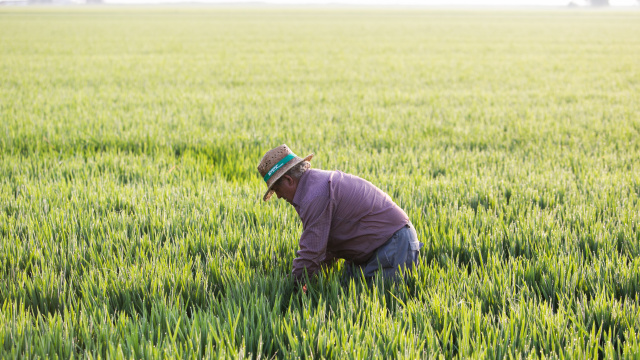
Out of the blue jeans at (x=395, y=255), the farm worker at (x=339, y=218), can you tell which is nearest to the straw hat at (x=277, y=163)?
the farm worker at (x=339, y=218)

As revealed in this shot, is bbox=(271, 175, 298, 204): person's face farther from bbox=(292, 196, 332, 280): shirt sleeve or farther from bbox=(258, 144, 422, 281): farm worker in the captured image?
bbox=(292, 196, 332, 280): shirt sleeve

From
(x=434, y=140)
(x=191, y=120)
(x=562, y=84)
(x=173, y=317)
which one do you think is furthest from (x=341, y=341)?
(x=562, y=84)

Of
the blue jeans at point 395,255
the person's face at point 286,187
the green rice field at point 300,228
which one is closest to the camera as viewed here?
the green rice field at point 300,228

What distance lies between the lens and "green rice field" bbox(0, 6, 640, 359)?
6.75ft

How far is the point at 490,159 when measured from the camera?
5.39m

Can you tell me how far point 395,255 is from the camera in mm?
2662

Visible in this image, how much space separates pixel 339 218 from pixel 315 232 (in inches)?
8.0

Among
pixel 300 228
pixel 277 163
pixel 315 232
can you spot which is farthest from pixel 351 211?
pixel 300 228

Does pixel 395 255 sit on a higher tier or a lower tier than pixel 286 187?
lower

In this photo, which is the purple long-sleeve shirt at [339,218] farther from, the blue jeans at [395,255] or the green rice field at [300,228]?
the green rice field at [300,228]

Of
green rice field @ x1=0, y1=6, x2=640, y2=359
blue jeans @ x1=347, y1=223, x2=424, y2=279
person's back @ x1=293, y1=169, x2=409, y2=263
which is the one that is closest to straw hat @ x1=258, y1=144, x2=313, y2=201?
person's back @ x1=293, y1=169, x2=409, y2=263

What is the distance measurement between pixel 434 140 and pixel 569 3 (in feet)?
601

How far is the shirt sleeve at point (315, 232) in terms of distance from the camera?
2.48m

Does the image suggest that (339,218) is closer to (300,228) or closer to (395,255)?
(395,255)
